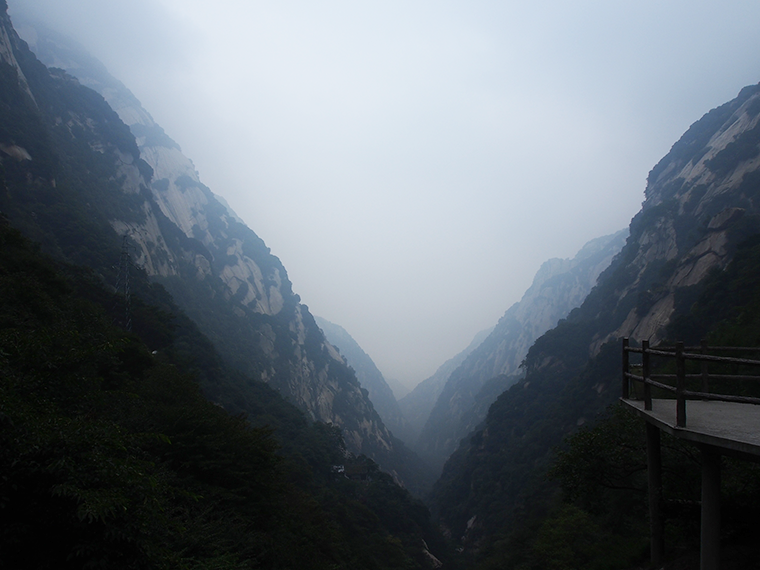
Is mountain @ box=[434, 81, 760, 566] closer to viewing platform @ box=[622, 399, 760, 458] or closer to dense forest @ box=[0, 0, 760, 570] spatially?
dense forest @ box=[0, 0, 760, 570]

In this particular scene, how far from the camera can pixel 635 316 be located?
50.1 meters

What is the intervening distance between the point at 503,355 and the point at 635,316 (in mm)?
107768

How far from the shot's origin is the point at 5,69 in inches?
1887

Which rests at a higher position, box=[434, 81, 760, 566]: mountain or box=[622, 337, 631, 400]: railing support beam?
box=[434, 81, 760, 566]: mountain

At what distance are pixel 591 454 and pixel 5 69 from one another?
232ft

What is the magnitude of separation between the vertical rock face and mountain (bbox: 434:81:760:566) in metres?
35.6

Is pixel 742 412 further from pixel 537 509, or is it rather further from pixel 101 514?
pixel 537 509

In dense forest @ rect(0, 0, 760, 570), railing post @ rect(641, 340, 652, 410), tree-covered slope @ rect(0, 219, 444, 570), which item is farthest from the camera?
railing post @ rect(641, 340, 652, 410)

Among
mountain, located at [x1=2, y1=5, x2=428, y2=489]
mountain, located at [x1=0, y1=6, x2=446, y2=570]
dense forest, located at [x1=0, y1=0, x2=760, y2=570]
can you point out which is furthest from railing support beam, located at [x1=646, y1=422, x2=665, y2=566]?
mountain, located at [x1=2, y1=5, x2=428, y2=489]

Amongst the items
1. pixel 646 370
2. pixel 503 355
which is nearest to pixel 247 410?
pixel 646 370

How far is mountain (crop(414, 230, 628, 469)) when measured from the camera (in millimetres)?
127250

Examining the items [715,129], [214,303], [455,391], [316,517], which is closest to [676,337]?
[316,517]

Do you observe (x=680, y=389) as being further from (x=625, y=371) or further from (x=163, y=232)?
(x=163, y=232)

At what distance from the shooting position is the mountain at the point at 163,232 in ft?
142
